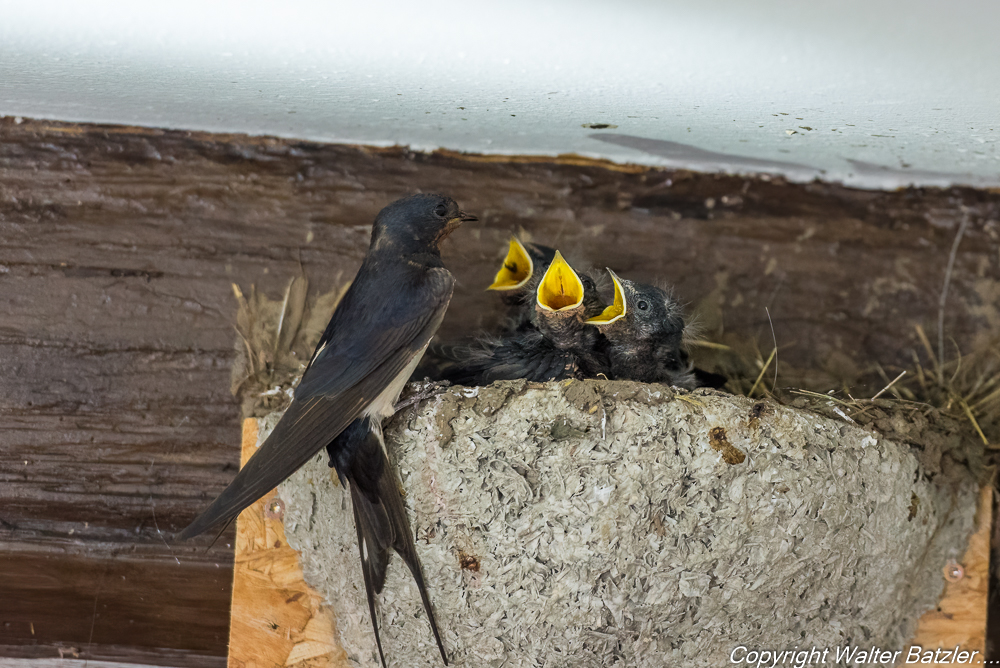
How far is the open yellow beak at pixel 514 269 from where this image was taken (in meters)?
2.07

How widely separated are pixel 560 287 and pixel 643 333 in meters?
0.25

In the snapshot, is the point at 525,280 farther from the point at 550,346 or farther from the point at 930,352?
the point at 930,352

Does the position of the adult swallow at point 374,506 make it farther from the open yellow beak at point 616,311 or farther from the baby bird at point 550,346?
the open yellow beak at point 616,311

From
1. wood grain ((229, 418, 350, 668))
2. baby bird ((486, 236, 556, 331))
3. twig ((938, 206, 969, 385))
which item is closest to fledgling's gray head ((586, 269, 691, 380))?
baby bird ((486, 236, 556, 331))

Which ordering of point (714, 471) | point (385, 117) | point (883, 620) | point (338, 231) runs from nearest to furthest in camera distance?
point (714, 471) < point (883, 620) < point (385, 117) < point (338, 231)

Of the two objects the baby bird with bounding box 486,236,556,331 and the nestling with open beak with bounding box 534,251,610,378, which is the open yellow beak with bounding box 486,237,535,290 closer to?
the baby bird with bounding box 486,236,556,331

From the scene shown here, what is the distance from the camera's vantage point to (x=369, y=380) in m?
1.61

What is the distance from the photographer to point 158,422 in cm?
197

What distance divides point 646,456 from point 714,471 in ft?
0.51

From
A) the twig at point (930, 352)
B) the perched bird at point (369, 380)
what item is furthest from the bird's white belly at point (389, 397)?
the twig at point (930, 352)

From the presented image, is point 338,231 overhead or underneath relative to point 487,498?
overhead

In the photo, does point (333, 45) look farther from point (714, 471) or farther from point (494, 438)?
point (714, 471)

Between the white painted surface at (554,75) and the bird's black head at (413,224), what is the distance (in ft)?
0.78

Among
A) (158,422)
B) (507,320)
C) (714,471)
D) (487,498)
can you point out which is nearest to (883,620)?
(714,471)
